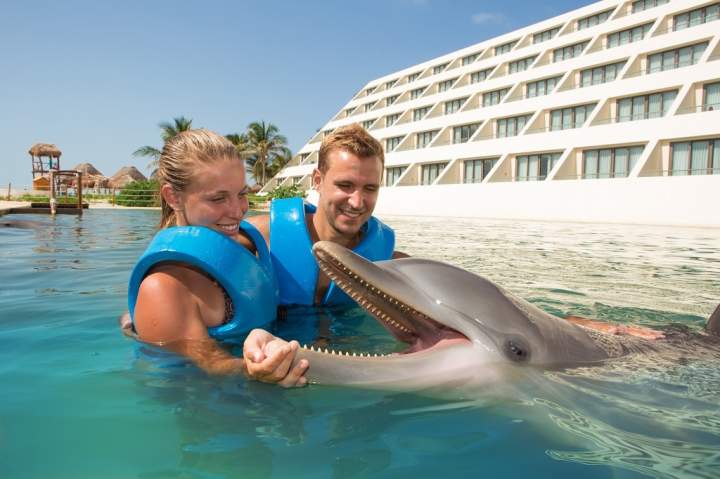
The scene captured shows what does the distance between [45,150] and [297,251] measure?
38963 millimetres

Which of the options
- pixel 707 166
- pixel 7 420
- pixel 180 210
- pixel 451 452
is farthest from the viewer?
pixel 707 166

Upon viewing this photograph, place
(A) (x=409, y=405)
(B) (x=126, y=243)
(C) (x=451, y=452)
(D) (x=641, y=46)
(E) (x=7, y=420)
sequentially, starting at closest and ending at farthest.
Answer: (C) (x=451, y=452)
(E) (x=7, y=420)
(A) (x=409, y=405)
(B) (x=126, y=243)
(D) (x=641, y=46)

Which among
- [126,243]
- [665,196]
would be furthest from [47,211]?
[665,196]

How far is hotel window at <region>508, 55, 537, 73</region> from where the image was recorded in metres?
39.3

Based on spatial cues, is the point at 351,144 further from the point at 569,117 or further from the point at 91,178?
the point at 91,178

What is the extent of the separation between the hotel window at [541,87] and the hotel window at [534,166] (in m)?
6.72

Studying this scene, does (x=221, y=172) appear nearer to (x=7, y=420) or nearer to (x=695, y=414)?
(x=7, y=420)

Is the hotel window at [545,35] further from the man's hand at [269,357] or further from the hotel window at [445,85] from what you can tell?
the man's hand at [269,357]

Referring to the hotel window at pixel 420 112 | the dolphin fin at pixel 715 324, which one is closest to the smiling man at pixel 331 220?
the dolphin fin at pixel 715 324

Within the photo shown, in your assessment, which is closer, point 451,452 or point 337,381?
point 451,452

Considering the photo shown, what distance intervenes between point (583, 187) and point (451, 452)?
24.0 metres

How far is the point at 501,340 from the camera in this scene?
2.75 meters

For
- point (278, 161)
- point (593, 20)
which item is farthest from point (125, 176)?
point (593, 20)

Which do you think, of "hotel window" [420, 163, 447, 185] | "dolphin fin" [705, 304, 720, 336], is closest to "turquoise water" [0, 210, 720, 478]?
"dolphin fin" [705, 304, 720, 336]
